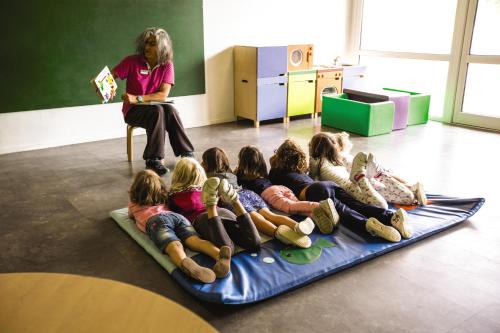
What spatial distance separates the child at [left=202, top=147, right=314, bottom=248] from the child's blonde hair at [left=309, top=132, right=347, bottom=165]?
625 millimetres

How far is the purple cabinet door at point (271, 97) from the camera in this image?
5.62 metres

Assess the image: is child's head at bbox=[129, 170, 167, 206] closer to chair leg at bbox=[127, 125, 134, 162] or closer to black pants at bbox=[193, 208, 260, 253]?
black pants at bbox=[193, 208, 260, 253]

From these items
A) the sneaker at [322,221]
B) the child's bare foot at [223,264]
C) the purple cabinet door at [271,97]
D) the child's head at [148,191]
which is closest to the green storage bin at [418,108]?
the purple cabinet door at [271,97]

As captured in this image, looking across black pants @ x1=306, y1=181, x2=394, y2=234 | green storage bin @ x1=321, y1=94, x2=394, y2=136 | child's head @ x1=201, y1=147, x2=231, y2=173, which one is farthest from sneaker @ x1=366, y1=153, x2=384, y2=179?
green storage bin @ x1=321, y1=94, x2=394, y2=136

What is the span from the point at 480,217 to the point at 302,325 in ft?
5.56

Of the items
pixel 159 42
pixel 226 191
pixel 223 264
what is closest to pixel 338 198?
pixel 226 191

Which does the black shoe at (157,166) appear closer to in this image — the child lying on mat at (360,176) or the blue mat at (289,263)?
the child lying on mat at (360,176)

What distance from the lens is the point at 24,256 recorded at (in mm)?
2465

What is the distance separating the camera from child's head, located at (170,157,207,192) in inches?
104

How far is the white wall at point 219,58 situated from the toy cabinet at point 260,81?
17cm

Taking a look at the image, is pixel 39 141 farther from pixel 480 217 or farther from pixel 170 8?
pixel 480 217

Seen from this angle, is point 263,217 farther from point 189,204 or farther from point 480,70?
point 480,70

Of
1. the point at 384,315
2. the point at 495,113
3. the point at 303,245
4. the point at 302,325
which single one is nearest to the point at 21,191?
the point at 303,245

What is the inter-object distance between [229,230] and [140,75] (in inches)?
86.5
